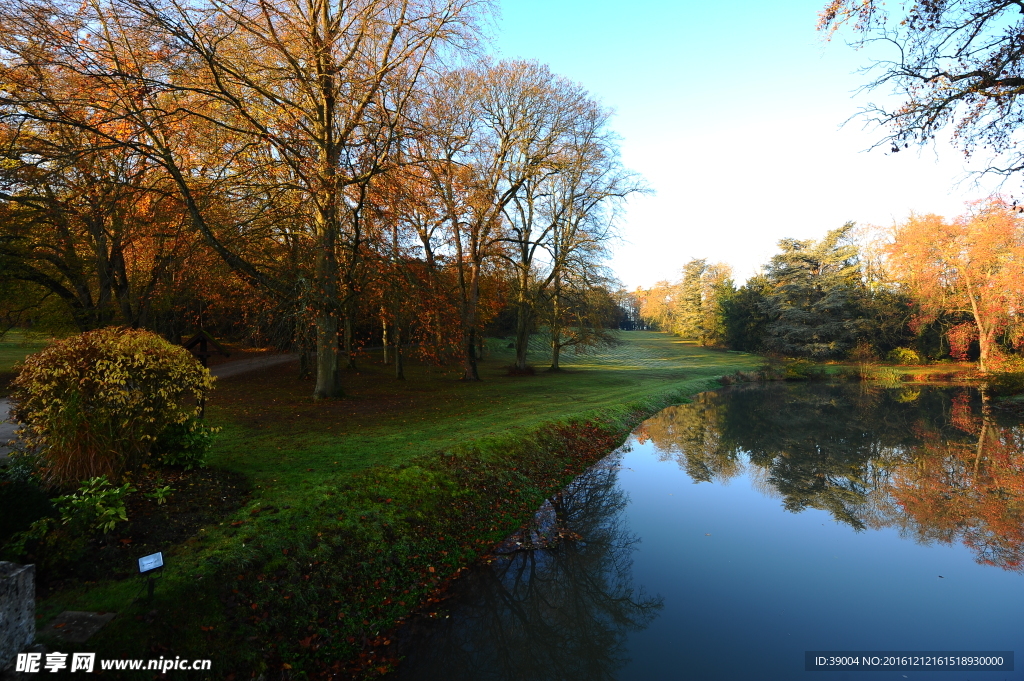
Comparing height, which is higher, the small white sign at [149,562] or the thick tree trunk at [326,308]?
the thick tree trunk at [326,308]

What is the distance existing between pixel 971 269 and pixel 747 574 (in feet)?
120

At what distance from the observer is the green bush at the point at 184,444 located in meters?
6.54

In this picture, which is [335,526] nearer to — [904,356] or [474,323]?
[474,323]

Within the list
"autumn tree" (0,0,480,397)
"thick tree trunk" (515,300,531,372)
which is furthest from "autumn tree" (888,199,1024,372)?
"autumn tree" (0,0,480,397)

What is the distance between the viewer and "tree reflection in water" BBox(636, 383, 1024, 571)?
8.88m

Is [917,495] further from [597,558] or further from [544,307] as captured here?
[544,307]

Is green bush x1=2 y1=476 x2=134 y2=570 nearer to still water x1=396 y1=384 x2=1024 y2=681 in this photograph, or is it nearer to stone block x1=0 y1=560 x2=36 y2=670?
stone block x1=0 y1=560 x2=36 y2=670

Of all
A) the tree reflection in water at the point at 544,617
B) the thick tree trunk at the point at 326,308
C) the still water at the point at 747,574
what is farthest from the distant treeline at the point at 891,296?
the thick tree trunk at the point at 326,308

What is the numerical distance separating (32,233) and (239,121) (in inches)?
242

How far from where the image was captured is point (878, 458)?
44.1ft

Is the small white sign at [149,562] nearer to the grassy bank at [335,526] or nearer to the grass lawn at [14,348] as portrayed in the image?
the grassy bank at [335,526]

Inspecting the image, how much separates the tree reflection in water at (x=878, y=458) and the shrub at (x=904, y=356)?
1614 centimetres

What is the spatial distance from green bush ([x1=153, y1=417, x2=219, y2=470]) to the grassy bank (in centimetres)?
81

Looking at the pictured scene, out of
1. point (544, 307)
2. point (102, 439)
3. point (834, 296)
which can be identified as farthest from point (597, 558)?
point (834, 296)
